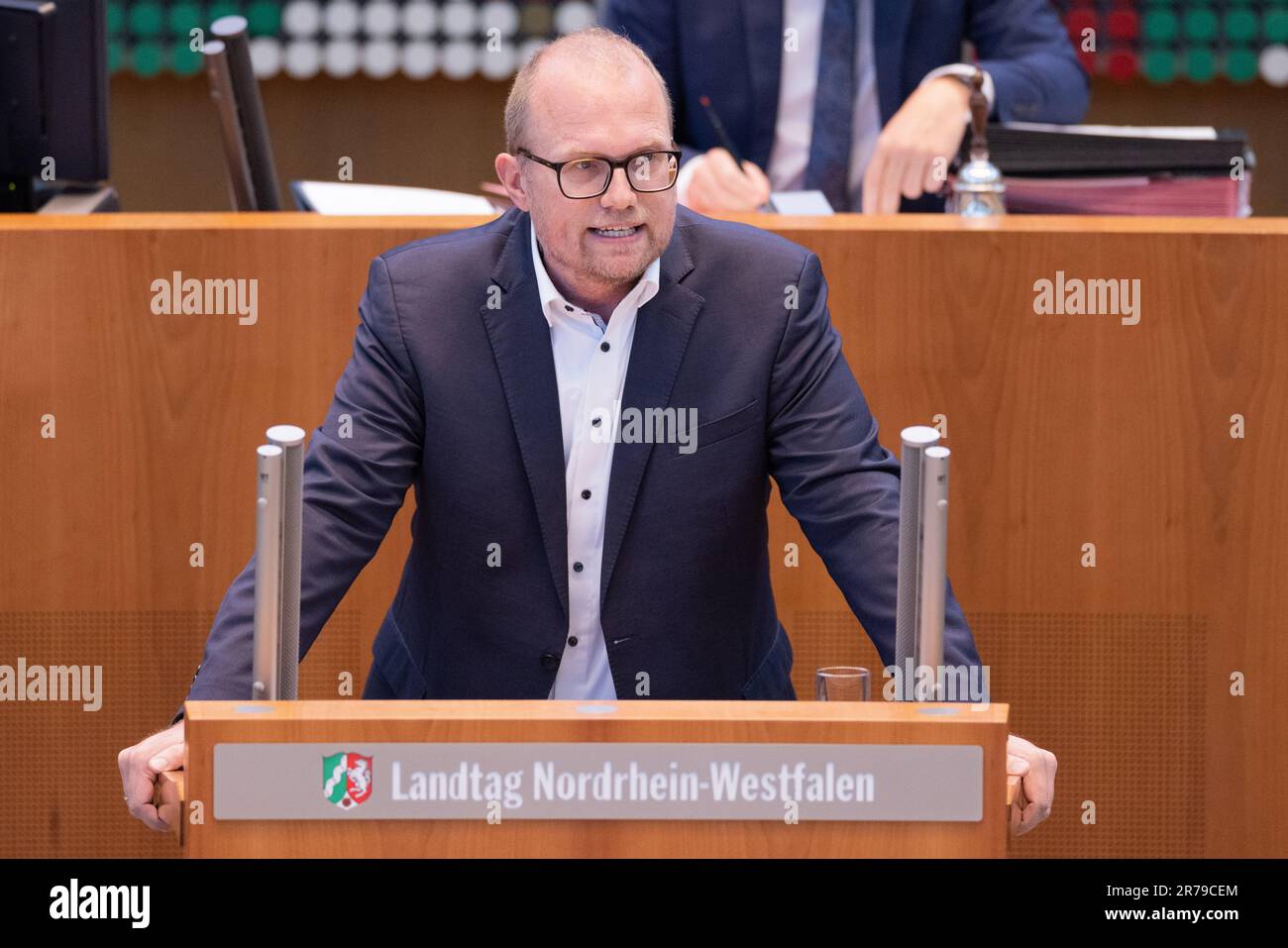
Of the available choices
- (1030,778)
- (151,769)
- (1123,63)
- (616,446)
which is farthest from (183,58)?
(1030,778)

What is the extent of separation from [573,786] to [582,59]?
0.96 meters

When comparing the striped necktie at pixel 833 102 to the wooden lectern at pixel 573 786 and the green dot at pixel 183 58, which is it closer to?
the wooden lectern at pixel 573 786

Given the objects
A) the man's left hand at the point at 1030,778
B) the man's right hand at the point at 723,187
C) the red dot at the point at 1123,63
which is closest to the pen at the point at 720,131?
the man's right hand at the point at 723,187

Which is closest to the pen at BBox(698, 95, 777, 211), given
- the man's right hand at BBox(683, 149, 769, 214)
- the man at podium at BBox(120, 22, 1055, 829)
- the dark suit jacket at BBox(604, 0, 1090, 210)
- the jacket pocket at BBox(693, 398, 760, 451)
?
the dark suit jacket at BBox(604, 0, 1090, 210)

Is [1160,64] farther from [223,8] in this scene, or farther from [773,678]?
[773,678]

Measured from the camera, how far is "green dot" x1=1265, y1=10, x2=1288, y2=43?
5.18 metres

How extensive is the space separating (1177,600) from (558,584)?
98cm

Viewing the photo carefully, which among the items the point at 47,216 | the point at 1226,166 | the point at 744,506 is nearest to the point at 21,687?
the point at 47,216

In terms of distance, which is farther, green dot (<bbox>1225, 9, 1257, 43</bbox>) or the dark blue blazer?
green dot (<bbox>1225, 9, 1257, 43</bbox>)

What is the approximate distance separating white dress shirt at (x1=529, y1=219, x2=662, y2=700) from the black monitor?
1.15 m

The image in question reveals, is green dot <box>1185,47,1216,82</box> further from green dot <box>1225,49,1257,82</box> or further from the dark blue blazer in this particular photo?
the dark blue blazer

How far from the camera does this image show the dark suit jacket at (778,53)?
127 inches
